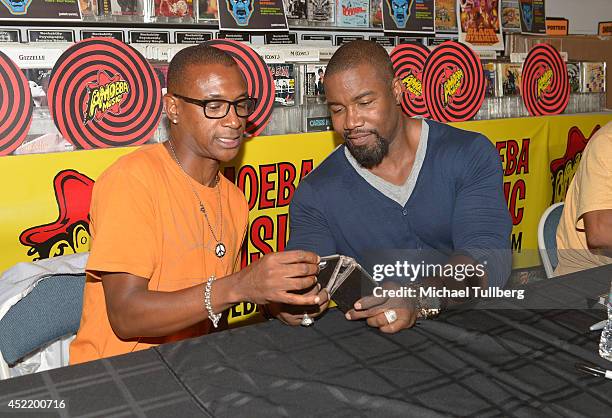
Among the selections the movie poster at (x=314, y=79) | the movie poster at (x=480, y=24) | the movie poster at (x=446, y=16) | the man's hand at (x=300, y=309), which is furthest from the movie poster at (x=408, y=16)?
the man's hand at (x=300, y=309)

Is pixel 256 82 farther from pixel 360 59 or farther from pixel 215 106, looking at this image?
pixel 215 106

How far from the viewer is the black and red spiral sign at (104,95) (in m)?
2.17

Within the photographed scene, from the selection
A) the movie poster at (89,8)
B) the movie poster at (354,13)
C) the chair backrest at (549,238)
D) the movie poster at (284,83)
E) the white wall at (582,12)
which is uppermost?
the white wall at (582,12)

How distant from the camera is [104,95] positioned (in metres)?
2.26

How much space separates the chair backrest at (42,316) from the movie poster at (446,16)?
2.69 m

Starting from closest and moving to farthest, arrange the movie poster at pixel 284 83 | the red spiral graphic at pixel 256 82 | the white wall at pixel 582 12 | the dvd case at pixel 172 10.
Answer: the red spiral graphic at pixel 256 82 → the movie poster at pixel 284 83 → the dvd case at pixel 172 10 → the white wall at pixel 582 12

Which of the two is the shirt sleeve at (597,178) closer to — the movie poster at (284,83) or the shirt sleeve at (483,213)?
the shirt sleeve at (483,213)

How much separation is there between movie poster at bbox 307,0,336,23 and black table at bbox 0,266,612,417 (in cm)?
227

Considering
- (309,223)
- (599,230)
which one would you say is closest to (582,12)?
(599,230)

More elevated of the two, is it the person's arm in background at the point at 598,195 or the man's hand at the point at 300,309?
the person's arm in background at the point at 598,195

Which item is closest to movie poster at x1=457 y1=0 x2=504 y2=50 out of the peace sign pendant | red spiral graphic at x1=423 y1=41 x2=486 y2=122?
red spiral graphic at x1=423 y1=41 x2=486 y2=122

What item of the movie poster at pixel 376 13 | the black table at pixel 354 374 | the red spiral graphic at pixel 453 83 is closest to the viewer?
the black table at pixel 354 374

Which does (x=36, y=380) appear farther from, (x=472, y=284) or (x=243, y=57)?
(x=243, y=57)

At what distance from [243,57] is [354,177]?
0.81 metres
